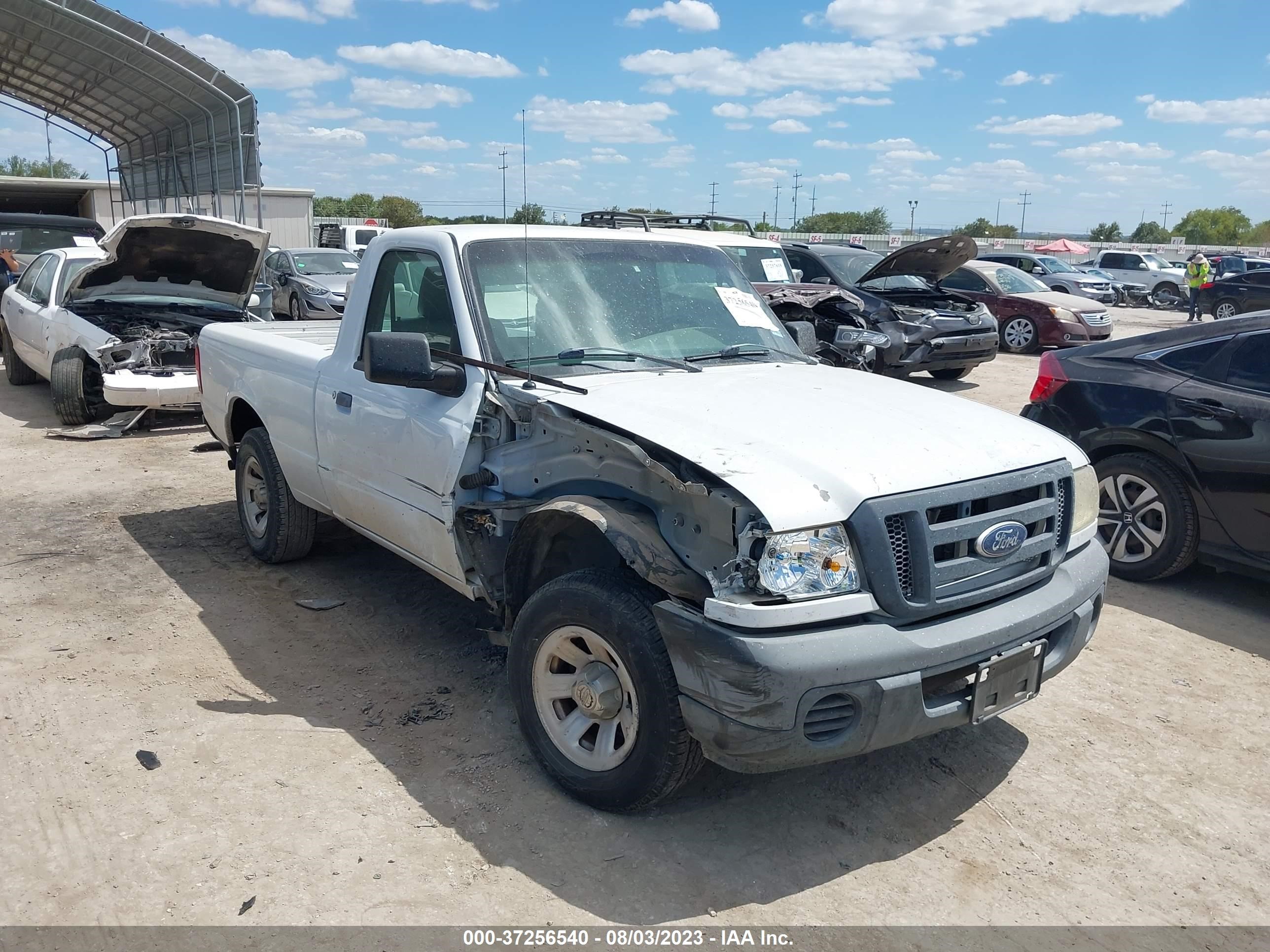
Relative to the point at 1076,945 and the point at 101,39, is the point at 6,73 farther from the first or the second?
the point at 1076,945

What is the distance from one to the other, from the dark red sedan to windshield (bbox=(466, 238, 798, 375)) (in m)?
12.6

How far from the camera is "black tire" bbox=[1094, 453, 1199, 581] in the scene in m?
5.52

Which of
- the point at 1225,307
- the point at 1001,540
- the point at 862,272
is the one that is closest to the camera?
the point at 1001,540

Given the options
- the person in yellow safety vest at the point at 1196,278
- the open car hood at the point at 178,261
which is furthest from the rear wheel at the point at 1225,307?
the open car hood at the point at 178,261

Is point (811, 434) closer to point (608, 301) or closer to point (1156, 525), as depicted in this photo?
point (608, 301)

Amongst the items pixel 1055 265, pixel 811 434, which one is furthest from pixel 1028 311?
pixel 811 434

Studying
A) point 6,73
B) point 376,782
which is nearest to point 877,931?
point 376,782

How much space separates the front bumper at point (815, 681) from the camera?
9.30 feet

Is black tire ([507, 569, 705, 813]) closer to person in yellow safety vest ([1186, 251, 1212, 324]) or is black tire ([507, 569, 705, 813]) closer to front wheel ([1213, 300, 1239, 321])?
front wheel ([1213, 300, 1239, 321])

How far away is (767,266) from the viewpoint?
11047 millimetres

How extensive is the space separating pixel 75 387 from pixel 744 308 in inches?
305

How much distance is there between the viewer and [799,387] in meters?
3.98

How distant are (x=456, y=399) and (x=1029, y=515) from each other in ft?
7.25

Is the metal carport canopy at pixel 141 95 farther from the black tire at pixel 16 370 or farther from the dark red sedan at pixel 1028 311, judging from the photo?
the dark red sedan at pixel 1028 311
